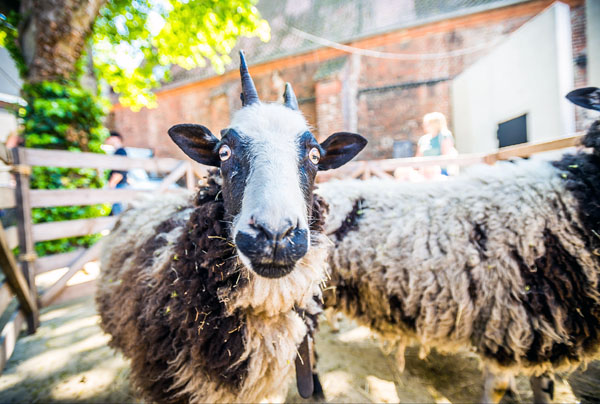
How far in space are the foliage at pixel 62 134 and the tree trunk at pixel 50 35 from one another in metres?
0.31

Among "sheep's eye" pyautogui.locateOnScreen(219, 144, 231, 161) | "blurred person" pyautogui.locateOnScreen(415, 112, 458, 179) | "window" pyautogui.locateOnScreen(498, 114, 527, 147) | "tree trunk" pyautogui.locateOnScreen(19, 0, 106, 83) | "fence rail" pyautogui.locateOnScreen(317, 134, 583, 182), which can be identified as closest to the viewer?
"sheep's eye" pyautogui.locateOnScreen(219, 144, 231, 161)

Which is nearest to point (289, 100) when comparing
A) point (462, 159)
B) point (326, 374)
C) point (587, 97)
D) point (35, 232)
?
point (587, 97)

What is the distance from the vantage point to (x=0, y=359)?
7.05 ft

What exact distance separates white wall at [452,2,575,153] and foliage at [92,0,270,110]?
6441 mm

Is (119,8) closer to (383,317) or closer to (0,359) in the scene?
(0,359)

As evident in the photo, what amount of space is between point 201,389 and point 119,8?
8926mm

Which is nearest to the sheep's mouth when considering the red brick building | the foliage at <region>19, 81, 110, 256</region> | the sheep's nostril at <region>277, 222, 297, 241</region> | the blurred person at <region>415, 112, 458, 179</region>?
the sheep's nostril at <region>277, 222, 297, 241</region>

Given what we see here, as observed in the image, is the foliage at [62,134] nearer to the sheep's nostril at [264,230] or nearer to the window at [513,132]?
the sheep's nostril at [264,230]

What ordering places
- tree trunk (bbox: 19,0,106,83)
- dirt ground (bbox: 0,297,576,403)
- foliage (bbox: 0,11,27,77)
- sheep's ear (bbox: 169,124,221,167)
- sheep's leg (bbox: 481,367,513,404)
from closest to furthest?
1. sheep's ear (bbox: 169,124,221,167)
2. sheep's leg (bbox: 481,367,513,404)
3. dirt ground (bbox: 0,297,576,403)
4. tree trunk (bbox: 19,0,106,83)
5. foliage (bbox: 0,11,27,77)

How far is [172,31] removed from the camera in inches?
275

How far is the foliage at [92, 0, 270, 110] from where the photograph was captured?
651cm

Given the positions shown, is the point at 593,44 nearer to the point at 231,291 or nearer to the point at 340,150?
the point at 340,150

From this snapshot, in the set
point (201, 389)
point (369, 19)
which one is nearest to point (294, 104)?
point (201, 389)

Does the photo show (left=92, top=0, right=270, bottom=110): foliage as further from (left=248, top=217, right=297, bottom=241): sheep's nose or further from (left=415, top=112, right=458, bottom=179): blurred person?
(left=248, top=217, right=297, bottom=241): sheep's nose
